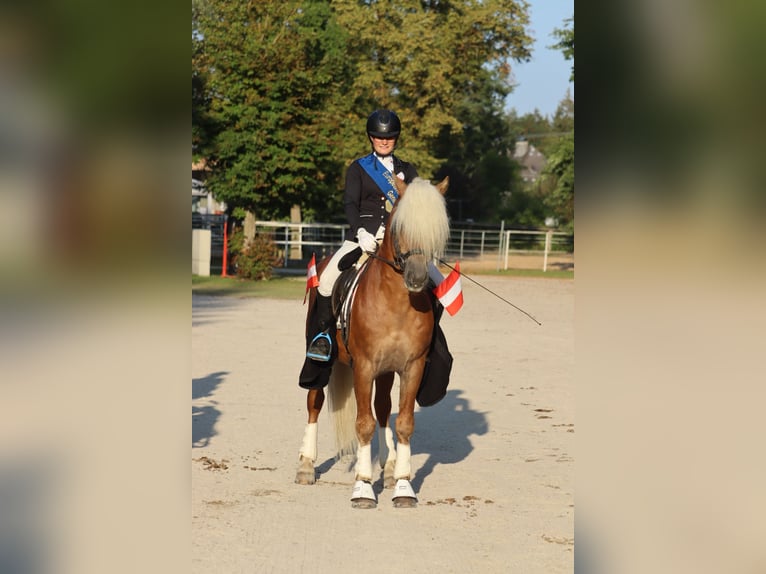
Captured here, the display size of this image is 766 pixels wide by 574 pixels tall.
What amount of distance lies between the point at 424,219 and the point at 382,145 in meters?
1.26

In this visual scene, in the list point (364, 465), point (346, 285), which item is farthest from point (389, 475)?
point (346, 285)

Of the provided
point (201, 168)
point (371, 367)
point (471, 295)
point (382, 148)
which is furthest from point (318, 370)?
point (201, 168)

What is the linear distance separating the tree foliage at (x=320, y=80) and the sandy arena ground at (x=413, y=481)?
1787 centimetres

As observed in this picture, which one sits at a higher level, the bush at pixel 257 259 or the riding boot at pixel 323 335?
the riding boot at pixel 323 335

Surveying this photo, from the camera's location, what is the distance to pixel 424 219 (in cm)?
594

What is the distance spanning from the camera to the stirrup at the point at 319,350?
706 centimetres

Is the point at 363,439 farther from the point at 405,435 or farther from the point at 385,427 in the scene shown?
the point at 385,427

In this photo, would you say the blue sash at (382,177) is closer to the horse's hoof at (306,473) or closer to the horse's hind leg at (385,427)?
the horse's hind leg at (385,427)

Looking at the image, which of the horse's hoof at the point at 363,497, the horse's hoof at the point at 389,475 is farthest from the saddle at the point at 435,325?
the horse's hoof at the point at 363,497

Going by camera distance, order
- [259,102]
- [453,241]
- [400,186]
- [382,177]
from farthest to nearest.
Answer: [453,241], [259,102], [382,177], [400,186]

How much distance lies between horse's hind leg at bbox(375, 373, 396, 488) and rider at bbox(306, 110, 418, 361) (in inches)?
19.3
